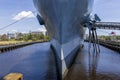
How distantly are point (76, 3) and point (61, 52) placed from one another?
3288 millimetres

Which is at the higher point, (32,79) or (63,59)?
(63,59)

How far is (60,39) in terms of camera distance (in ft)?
41.6

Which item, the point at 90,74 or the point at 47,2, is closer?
the point at 47,2

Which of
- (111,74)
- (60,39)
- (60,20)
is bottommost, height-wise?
(111,74)

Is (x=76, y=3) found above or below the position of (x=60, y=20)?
above

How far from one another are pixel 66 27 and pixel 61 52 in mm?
1569

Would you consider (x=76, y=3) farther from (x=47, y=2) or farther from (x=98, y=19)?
(x=98, y=19)

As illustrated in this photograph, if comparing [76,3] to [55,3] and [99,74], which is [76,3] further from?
[99,74]

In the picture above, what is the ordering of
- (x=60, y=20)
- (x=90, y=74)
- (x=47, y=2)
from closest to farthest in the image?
1. (x=60, y=20)
2. (x=47, y=2)
3. (x=90, y=74)

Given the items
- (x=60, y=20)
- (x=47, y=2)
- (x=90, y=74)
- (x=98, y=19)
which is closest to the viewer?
(x=60, y=20)

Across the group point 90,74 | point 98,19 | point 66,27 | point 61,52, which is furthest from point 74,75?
point 98,19

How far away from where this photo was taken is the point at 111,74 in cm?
1420

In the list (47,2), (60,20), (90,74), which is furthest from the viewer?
(90,74)

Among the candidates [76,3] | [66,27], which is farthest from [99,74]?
[76,3]
